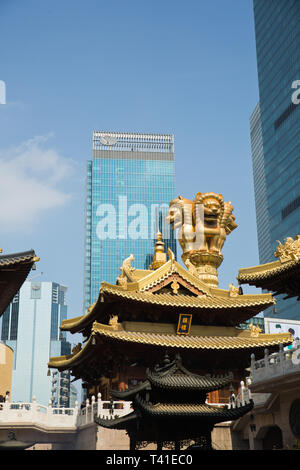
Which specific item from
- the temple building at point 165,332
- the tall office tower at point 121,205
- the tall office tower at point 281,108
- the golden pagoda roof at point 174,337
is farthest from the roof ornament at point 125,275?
the tall office tower at point 121,205

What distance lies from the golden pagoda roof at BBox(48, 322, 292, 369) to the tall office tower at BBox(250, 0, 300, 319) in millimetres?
79370

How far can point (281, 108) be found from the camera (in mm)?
120562

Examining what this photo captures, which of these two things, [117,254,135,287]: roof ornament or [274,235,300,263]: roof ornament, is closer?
[274,235,300,263]: roof ornament

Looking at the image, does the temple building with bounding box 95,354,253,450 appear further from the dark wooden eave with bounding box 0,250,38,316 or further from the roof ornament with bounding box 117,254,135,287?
the roof ornament with bounding box 117,254,135,287

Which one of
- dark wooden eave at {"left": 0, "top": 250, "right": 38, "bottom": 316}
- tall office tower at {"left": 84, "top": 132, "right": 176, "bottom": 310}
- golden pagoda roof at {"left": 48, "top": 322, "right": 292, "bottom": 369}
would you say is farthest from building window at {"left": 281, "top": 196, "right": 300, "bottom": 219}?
dark wooden eave at {"left": 0, "top": 250, "right": 38, "bottom": 316}

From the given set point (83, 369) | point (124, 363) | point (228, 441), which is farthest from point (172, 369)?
point (83, 369)

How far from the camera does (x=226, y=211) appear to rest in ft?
171

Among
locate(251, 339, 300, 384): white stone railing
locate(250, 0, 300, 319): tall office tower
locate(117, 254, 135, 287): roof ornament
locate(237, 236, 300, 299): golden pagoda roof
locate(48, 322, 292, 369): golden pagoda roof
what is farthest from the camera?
locate(250, 0, 300, 319): tall office tower

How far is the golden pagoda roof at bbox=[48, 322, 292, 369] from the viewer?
111 ft

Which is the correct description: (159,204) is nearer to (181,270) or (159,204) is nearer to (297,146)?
(297,146)

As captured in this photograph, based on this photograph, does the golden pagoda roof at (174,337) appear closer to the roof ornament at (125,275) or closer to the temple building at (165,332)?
the temple building at (165,332)

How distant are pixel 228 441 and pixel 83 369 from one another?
534 inches

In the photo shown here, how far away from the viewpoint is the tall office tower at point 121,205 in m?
151
